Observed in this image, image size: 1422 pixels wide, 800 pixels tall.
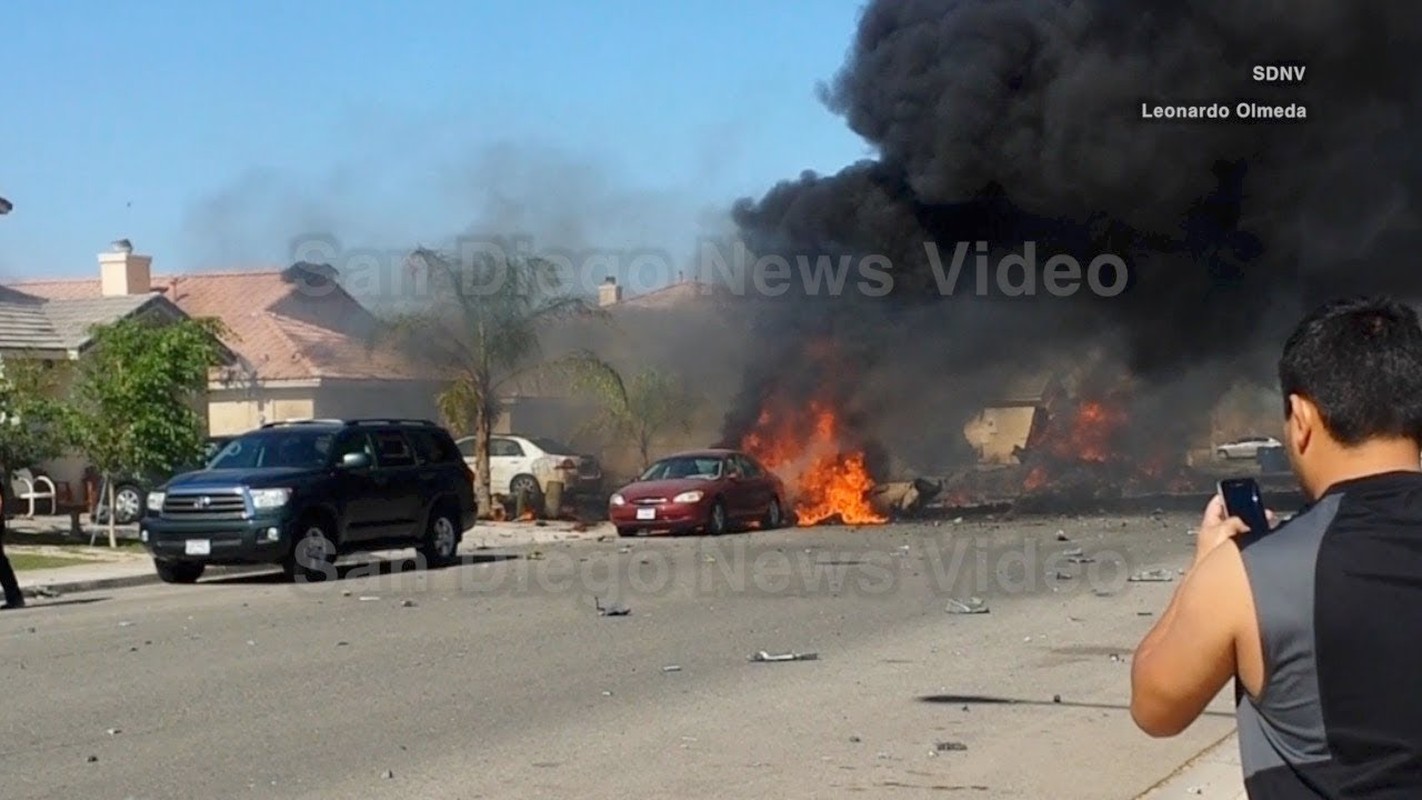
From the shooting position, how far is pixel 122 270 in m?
43.3

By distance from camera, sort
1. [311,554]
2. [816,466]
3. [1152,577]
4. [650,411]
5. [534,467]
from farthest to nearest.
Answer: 1. [650,411]
2. [534,467]
3. [816,466]
4. [311,554]
5. [1152,577]

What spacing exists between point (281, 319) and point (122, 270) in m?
4.58

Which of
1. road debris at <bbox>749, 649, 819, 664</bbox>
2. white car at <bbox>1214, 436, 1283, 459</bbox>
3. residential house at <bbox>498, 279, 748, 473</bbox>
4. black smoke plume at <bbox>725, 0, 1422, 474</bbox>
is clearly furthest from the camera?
white car at <bbox>1214, 436, 1283, 459</bbox>

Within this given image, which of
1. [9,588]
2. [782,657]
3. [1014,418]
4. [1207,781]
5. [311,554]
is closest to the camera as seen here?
[1207,781]

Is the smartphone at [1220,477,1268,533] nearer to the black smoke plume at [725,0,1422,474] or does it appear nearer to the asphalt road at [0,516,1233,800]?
the asphalt road at [0,516,1233,800]

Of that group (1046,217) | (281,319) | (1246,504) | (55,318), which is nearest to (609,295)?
(281,319)

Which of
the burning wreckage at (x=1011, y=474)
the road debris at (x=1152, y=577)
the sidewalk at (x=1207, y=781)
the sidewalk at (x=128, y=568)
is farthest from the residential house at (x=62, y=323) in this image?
the sidewalk at (x=1207, y=781)

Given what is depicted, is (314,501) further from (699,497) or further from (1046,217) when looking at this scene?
(1046,217)

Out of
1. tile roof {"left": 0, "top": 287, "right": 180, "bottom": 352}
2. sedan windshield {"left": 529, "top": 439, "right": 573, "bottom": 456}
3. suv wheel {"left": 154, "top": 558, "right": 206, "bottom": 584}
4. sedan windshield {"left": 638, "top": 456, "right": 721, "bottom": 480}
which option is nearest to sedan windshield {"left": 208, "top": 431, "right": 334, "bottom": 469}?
suv wheel {"left": 154, "top": 558, "right": 206, "bottom": 584}

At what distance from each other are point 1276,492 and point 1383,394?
32582 millimetres

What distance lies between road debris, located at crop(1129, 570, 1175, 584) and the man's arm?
14901mm

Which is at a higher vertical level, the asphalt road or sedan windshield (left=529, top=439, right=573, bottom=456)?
sedan windshield (left=529, top=439, right=573, bottom=456)

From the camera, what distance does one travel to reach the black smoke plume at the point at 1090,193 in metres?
27.7

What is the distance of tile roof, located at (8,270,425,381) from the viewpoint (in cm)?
3691
